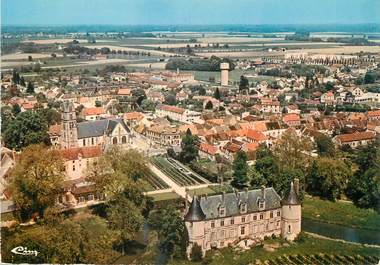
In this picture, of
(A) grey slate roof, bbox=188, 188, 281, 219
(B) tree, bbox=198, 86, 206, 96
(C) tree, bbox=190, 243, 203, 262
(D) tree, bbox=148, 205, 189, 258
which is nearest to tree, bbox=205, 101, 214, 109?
(B) tree, bbox=198, 86, 206, 96

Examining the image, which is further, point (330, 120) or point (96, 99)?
point (96, 99)

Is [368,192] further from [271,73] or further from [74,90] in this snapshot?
[271,73]

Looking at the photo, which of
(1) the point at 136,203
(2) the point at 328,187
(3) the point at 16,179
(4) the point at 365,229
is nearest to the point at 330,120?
(2) the point at 328,187

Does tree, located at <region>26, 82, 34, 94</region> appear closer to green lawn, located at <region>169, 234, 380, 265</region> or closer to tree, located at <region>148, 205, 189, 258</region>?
tree, located at <region>148, 205, 189, 258</region>

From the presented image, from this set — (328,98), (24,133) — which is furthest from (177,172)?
(328,98)

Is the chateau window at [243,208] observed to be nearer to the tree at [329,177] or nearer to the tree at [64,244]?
the tree at [64,244]
